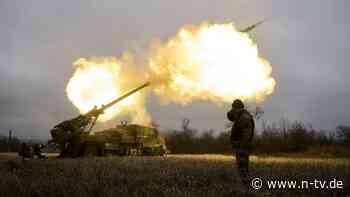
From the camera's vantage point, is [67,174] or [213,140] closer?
[67,174]

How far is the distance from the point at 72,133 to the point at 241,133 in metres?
19.0

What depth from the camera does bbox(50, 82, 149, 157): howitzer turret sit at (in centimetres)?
3023

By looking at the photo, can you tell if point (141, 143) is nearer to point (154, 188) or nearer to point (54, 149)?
point (54, 149)

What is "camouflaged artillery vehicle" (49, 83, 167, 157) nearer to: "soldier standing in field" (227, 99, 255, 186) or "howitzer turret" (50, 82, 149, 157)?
"howitzer turret" (50, 82, 149, 157)

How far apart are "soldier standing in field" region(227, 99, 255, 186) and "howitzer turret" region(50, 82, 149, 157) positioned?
57.3ft

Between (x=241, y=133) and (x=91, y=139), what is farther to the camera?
(x=91, y=139)

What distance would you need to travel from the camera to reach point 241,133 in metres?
13.3

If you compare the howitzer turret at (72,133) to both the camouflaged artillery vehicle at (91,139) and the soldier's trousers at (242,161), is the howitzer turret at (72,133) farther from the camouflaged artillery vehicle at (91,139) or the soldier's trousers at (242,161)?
the soldier's trousers at (242,161)

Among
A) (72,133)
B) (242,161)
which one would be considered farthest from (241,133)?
(72,133)

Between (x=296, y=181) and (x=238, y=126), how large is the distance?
2.25 meters

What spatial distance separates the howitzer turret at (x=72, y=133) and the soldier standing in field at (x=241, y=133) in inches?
688

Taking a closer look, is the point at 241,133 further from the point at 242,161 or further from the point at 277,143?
the point at 277,143

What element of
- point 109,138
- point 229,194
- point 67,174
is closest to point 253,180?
point 229,194

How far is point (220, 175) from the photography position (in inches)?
543
